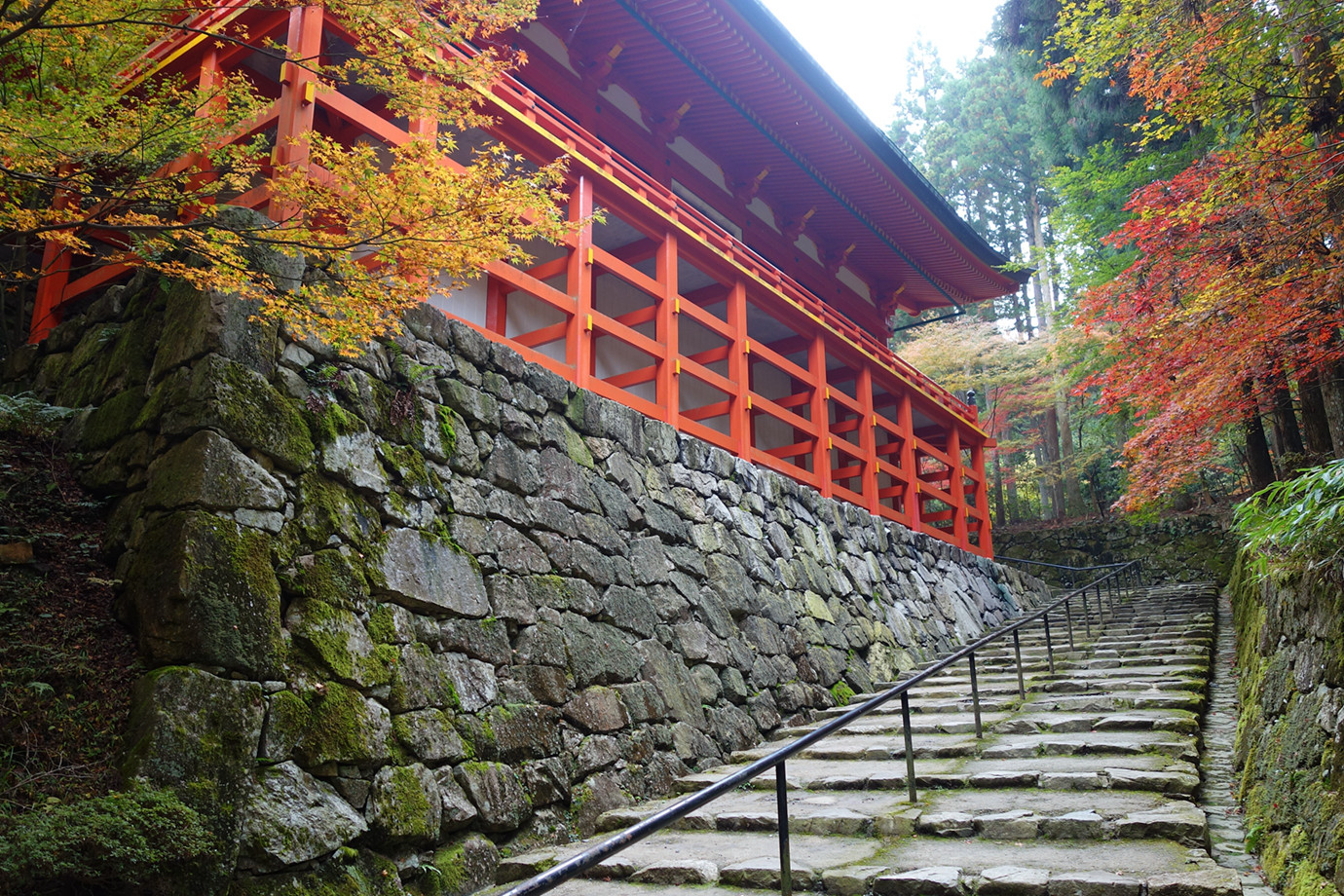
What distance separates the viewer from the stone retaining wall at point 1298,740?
296 cm

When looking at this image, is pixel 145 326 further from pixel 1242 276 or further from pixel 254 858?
pixel 1242 276

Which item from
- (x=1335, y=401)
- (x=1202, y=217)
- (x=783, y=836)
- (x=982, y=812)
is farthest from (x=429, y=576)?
(x=1335, y=401)

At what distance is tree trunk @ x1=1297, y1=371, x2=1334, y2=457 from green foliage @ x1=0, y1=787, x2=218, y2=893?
11454 mm

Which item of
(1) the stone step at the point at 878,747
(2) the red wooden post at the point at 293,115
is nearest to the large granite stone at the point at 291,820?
(1) the stone step at the point at 878,747

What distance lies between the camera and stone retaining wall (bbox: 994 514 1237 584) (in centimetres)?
1688

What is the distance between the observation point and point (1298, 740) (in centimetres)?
346

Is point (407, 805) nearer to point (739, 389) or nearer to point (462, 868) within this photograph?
point (462, 868)

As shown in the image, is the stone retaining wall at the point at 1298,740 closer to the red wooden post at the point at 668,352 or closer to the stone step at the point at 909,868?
the stone step at the point at 909,868

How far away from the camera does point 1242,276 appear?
7008 millimetres

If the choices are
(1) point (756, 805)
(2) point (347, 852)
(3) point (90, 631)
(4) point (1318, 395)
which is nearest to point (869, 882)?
(1) point (756, 805)

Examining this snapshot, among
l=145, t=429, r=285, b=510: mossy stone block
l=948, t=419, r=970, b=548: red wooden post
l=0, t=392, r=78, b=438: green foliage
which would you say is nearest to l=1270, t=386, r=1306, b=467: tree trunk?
l=948, t=419, r=970, b=548: red wooden post

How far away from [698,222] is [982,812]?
6.50 metres

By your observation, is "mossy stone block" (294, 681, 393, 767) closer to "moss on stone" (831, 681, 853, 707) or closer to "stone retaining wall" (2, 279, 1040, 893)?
"stone retaining wall" (2, 279, 1040, 893)

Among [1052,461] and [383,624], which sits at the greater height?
[1052,461]
